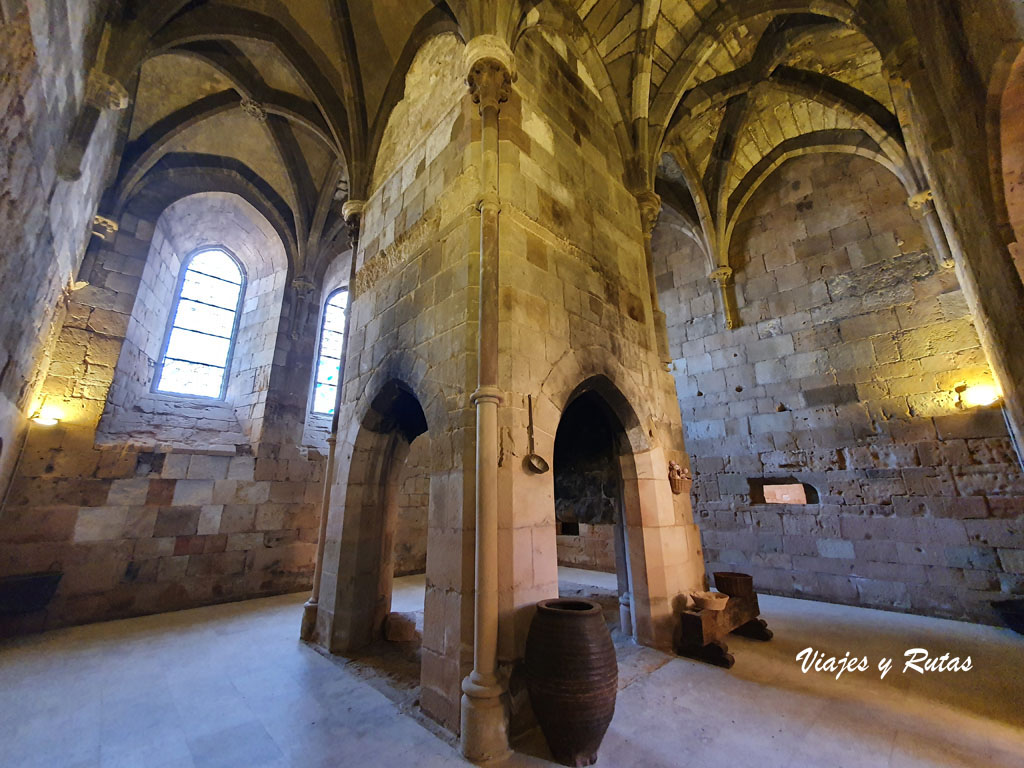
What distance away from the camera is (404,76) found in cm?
543

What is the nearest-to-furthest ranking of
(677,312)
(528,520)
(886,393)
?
(528,520), (886,393), (677,312)

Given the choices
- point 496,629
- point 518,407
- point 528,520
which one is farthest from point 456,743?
point 518,407

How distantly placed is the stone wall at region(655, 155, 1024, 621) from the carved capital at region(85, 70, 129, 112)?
27.6 feet

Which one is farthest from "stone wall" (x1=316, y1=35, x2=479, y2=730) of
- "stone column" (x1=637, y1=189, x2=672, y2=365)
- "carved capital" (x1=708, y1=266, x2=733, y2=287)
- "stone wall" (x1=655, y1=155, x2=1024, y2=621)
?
"stone wall" (x1=655, y1=155, x2=1024, y2=621)

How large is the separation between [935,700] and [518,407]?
3524 millimetres

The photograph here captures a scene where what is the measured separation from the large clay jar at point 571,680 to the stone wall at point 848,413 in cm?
518

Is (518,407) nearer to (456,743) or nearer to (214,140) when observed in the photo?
(456,743)

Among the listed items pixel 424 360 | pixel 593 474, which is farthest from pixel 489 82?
pixel 593 474

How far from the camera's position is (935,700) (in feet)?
9.20

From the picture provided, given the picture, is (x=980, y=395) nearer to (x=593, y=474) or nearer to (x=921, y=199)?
(x=921, y=199)

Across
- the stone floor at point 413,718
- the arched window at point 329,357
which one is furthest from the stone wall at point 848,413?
the arched window at point 329,357

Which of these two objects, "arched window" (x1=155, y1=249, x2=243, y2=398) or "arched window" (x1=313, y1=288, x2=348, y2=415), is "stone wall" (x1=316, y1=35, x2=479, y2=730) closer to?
"arched window" (x1=313, y1=288, x2=348, y2=415)

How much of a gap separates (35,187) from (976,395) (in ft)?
32.1

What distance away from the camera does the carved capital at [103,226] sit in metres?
5.61
